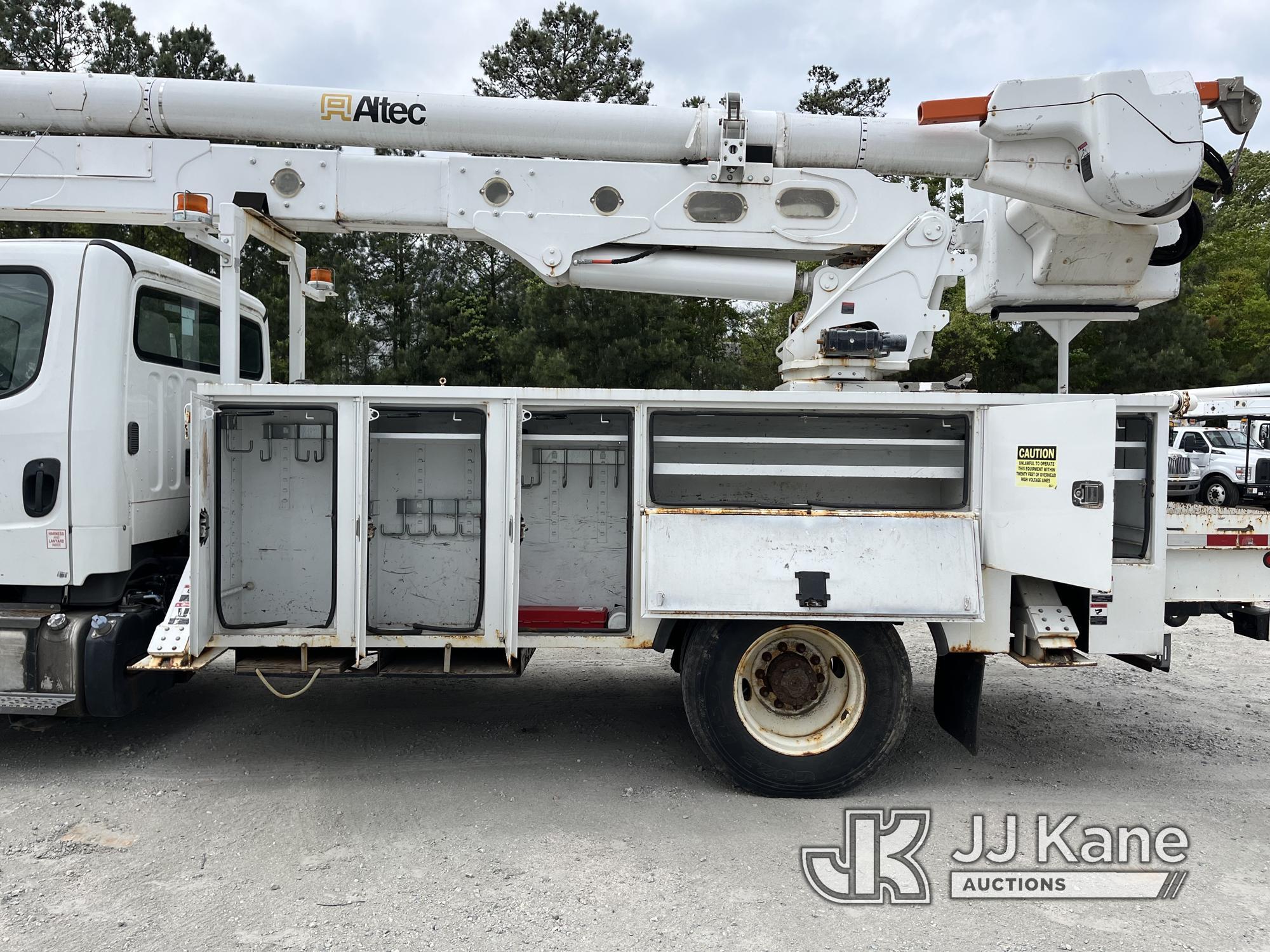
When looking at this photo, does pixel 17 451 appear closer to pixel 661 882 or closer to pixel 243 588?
pixel 243 588

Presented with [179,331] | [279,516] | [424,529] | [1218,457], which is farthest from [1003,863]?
[1218,457]

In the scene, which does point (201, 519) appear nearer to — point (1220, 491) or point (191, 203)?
point (191, 203)

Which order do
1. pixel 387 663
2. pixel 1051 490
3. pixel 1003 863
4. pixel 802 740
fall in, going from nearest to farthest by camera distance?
1. pixel 1003 863
2. pixel 1051 490
3. pixel 802 740
4. pixel 387 663

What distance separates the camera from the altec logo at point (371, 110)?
183 inches

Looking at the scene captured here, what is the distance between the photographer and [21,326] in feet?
14.0

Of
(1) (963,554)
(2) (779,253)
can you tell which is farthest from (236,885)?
(2) (779,253)

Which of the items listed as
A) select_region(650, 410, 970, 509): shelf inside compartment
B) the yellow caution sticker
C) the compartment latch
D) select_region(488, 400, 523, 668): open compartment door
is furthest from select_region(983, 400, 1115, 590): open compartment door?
select_region(488, 400, 523, 668): open compartment door

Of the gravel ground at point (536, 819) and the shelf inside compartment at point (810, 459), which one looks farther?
the shelf inside compartment at point (810, 459)

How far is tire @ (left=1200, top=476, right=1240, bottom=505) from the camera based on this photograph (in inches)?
651

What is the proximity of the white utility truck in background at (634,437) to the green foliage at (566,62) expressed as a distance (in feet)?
60.7

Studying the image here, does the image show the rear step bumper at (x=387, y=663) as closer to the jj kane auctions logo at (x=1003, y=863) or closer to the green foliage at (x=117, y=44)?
the jj kane auctions logo at (x=1003, y=863)

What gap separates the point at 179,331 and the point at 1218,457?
62.9 feet

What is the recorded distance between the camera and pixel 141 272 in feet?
14.7

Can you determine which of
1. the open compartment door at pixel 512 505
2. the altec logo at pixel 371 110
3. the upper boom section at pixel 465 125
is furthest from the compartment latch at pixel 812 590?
the altec logo at pixel 371 110
